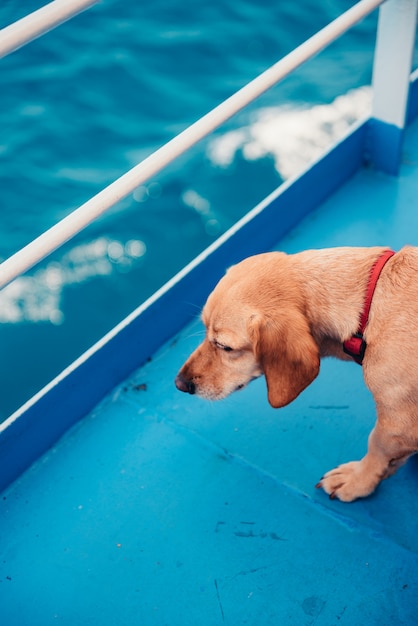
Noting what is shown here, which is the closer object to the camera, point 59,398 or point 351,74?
point 59,398

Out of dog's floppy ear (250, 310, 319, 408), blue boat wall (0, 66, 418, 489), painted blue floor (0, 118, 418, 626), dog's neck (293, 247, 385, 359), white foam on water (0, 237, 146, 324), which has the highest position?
dog's neck (293, 247, 385, 359)

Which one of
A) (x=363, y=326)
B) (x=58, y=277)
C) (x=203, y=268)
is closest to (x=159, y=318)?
(x=203, y=268)

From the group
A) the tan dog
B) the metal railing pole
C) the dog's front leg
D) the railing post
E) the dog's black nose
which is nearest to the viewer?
the metal railing pole

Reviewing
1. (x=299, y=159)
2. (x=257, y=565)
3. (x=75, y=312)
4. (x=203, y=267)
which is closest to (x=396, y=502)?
(x=257, y=565)

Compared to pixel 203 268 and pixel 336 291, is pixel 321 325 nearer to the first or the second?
pixel 336 291

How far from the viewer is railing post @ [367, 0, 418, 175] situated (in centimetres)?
292

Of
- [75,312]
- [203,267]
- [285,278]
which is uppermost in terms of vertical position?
[285,278]

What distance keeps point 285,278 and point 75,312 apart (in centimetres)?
276

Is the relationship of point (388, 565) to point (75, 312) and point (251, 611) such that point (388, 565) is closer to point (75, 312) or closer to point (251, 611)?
point (251, 611)

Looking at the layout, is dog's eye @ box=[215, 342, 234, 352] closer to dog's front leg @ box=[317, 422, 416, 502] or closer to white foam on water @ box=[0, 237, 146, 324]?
dog's front leg @ box=[317, 422, 416, 502]

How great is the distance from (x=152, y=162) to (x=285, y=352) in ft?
2.55

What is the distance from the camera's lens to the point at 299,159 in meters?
5.27

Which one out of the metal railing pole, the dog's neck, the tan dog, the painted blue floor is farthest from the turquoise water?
the metal railing pole

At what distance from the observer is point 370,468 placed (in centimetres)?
216
